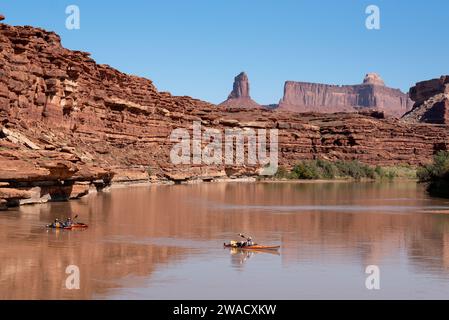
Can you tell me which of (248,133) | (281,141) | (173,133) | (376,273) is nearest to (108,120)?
(173,133)

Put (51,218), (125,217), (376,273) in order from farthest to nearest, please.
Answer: (125,217) < (51,218) < (376,273)

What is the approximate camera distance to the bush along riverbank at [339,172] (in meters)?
89.7

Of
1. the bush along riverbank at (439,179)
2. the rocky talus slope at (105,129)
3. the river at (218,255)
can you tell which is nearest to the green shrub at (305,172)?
the rocky talus slope at (105,129)

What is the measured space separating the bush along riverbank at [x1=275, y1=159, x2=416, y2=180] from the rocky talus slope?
5337 mm

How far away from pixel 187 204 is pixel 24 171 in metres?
12.0

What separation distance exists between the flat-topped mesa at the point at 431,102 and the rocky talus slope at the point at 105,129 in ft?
78.1

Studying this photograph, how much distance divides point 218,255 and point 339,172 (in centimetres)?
7795

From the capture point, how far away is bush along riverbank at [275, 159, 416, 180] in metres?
89.7

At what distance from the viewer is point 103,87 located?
71.0m

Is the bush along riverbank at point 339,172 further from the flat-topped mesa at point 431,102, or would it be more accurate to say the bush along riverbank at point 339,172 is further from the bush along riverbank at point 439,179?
the flat-topped mesa at point 431,102

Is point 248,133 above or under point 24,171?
above

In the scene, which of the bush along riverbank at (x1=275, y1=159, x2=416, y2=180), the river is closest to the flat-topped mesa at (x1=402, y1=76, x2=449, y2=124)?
the bush along riverbank at (x1=275, y1=159, x2=416, y2=180)

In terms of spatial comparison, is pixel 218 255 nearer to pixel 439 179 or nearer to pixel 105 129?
pixel 439 179

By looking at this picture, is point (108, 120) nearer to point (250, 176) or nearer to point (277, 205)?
point (250, 176)
